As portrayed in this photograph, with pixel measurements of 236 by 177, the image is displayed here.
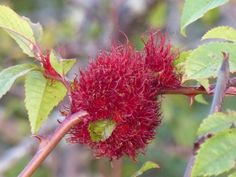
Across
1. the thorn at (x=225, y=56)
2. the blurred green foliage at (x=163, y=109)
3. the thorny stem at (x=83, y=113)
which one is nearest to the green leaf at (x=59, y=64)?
the thorny stem at (x=83, y=113)

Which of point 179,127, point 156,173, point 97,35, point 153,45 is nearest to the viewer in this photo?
point 153,45

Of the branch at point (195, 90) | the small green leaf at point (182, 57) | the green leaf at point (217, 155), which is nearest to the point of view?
the green leaf at point (217, 155)

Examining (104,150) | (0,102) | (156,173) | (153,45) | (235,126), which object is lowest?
(156,173)

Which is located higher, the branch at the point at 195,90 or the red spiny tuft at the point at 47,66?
the red spiny tuft at the point at 47,66

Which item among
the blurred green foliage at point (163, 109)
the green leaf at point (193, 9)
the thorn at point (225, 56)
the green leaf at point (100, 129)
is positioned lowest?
the blurred green foliage at point (163, 109)

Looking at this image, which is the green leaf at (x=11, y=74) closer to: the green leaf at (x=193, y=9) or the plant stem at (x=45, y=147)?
the plant stem at (x=45, y=147)

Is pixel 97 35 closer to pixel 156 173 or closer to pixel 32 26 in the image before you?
pixel 156 173

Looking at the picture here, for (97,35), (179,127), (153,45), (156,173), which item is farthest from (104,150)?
(156,173)

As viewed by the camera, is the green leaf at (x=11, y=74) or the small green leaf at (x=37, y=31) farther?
the small green leaf at (x=37, y=31)

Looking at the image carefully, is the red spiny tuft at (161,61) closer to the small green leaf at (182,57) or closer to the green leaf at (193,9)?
the small green leaf at (182,57)

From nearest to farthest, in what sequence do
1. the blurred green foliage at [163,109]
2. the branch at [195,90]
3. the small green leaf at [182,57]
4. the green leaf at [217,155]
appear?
the green leaf at [217,155]
the branch at [195,90]
the small green leaf at [182,57]
the blurred green foliage at [163,109]
